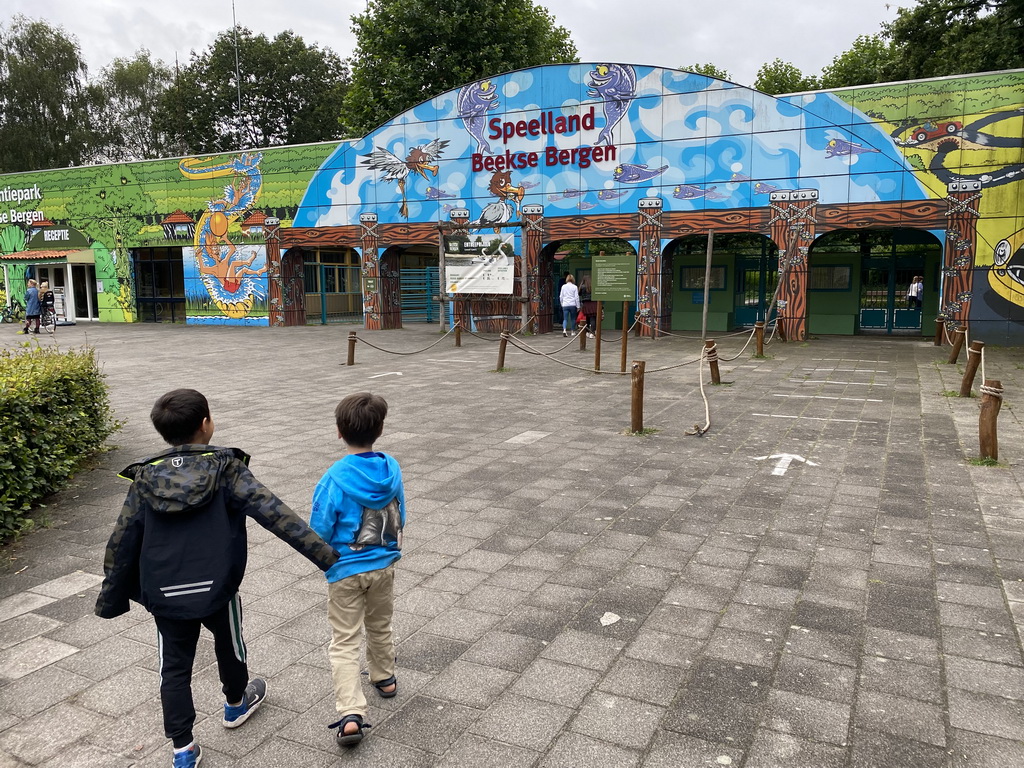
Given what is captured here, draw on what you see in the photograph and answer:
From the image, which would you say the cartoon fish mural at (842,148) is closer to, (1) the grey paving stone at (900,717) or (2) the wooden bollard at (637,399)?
(2) the wooden bollard at (637,399)

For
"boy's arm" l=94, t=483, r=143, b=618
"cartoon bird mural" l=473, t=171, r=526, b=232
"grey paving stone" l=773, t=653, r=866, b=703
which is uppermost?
"cartoon bird mural" l=473, t=171, r=526, b=232

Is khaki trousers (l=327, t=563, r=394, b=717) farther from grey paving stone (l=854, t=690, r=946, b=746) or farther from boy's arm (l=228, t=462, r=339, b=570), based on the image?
grey paving stone (l=854, t=690, r=946, b=746)

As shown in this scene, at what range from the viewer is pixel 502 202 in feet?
71.8

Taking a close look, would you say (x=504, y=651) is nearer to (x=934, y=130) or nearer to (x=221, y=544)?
(x=221, y=544)

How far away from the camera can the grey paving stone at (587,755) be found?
111 inches

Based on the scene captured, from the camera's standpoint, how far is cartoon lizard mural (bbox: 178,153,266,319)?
84.0 feet

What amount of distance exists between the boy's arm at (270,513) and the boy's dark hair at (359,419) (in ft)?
1.21

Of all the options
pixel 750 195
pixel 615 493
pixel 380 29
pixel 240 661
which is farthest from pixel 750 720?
pixel 380 29

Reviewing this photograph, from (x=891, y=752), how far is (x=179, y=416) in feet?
9.54

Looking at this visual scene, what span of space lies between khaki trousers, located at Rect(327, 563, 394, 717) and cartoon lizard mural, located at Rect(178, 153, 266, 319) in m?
24.4

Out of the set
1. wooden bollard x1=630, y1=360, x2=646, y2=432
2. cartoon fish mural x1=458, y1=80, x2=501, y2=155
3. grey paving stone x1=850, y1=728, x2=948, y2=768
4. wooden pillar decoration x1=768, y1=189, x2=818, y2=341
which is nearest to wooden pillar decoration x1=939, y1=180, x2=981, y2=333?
wooden pillar decoration x1=768, y1=189, x2=818, y2=341

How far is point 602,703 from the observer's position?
10.5 ft

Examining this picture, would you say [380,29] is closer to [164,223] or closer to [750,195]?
[164,223]

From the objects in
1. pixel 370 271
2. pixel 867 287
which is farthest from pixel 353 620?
pixel 867 287
